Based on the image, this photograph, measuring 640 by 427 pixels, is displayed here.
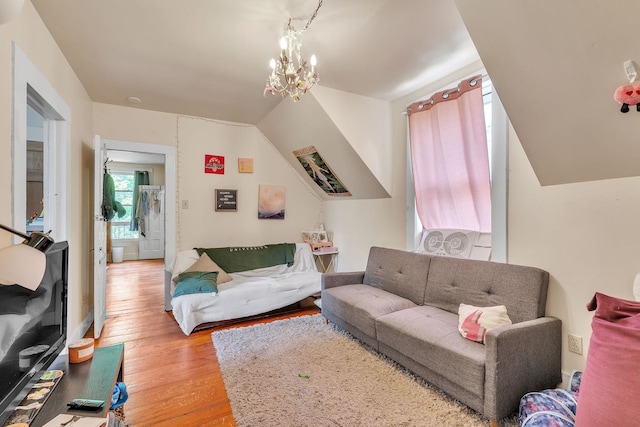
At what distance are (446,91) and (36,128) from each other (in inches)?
178

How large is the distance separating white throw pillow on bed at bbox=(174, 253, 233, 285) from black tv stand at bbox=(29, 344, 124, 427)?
74.3 inches

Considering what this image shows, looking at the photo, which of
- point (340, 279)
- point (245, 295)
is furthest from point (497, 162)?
point (245, 295)

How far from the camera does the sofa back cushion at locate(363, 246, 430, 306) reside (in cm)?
270

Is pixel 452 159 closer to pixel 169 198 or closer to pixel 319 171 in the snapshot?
pixel 319 171

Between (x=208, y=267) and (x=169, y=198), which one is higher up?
(x=169, y=198)

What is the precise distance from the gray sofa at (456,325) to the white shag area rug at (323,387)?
4.0 inches

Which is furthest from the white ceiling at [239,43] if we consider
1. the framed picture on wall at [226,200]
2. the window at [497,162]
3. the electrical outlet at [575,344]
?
the electrical outlet at [575,344]

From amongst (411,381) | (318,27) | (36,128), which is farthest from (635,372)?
(36,128)

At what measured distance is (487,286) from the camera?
2184 mm

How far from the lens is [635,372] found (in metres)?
1.12

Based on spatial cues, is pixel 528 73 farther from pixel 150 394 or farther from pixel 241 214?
pixel 241 214

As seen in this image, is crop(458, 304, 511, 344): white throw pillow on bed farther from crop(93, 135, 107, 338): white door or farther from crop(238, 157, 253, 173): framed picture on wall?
crop(238, 157, 253, 173): framed picture on wall

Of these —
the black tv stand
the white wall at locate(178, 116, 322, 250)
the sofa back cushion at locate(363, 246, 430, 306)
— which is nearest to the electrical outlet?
the sofa back cushion at locate(363, 246, 430, 306)

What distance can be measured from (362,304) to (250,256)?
1.95 m
